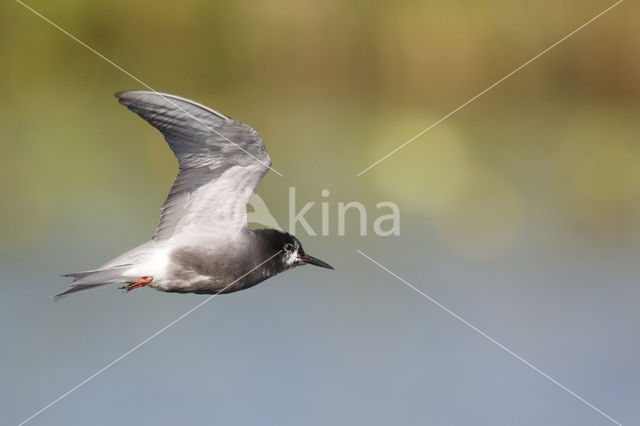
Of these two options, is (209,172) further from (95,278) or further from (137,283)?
(95,278)

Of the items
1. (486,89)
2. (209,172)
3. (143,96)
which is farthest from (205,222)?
(486,89)

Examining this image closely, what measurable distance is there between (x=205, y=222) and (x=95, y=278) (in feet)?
1.89

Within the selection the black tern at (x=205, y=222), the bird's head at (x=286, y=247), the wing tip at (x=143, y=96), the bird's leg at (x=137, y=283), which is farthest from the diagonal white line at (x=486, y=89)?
the wing tip at (x=143, y=96)

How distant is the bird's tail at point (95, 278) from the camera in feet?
12.0

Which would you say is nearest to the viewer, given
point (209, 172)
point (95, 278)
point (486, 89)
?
point (95, 278)

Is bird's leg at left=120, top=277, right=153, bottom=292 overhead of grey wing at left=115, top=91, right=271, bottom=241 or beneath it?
beneath

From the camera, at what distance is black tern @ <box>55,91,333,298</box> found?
3.82m

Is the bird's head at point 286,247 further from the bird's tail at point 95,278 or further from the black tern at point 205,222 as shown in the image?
the bird's tail at point 95,278

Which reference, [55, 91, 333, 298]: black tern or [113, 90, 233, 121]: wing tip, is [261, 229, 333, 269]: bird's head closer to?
[55, 91, 333, 298]: black tern

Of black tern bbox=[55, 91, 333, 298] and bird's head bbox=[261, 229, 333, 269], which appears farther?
bird's head bbox=[261, 229, 333, 269]

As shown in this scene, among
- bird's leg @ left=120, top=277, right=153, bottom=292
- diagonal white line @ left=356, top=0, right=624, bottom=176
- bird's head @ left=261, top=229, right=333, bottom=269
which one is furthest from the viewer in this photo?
diagonal white line @ left=356, top=0, right=624, bottom=176

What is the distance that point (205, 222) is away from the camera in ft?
Result: 13.2

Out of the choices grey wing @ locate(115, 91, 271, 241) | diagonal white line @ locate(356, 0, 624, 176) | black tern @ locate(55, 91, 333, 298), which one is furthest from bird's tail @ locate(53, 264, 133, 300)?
diagonal white line @ locate(356, 0, 624, 176)

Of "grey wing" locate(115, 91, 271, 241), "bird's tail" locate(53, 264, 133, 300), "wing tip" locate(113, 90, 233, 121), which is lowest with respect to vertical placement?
"bird's tail" locate(53, 264, 133, 300)
